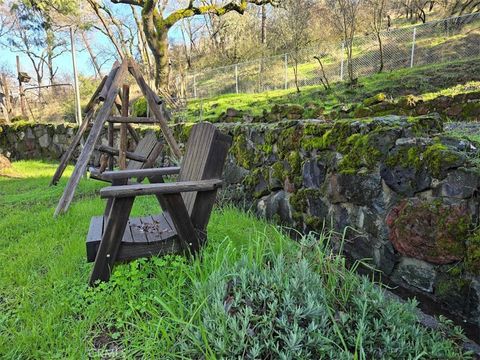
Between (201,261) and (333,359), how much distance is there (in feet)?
3.70

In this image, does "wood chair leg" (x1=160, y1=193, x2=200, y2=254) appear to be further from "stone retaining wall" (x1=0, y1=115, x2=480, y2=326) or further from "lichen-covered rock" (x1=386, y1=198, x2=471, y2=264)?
"lichen-covered rock" (x1=386, y1=198, x2=471, y2=264)

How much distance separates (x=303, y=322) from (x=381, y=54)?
1091cm

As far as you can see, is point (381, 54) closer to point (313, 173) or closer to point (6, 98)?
point (313, 173)

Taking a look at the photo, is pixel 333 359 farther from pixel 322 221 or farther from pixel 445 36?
pixel 445 36

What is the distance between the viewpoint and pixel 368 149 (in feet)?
7.77

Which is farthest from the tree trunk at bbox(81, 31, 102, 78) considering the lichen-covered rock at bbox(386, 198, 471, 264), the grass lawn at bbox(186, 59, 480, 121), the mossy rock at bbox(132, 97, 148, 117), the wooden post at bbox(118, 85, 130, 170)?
the lichen-covered rock at bbox(386, 198, 471, 264)

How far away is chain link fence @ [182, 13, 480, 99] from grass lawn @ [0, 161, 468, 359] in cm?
965

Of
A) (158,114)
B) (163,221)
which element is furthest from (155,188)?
(158,114)

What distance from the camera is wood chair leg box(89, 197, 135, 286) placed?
1.95 meters

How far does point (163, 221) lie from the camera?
259 cm

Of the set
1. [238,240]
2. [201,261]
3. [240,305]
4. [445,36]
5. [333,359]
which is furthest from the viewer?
[445,36]

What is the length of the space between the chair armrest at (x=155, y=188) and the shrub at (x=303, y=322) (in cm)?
60

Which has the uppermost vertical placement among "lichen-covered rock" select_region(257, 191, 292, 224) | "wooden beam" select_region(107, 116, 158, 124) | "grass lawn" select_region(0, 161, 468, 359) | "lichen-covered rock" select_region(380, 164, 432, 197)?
"wooden beam" select_region(107, 116, 158, 124)

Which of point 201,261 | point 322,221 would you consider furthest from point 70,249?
point 322,221
